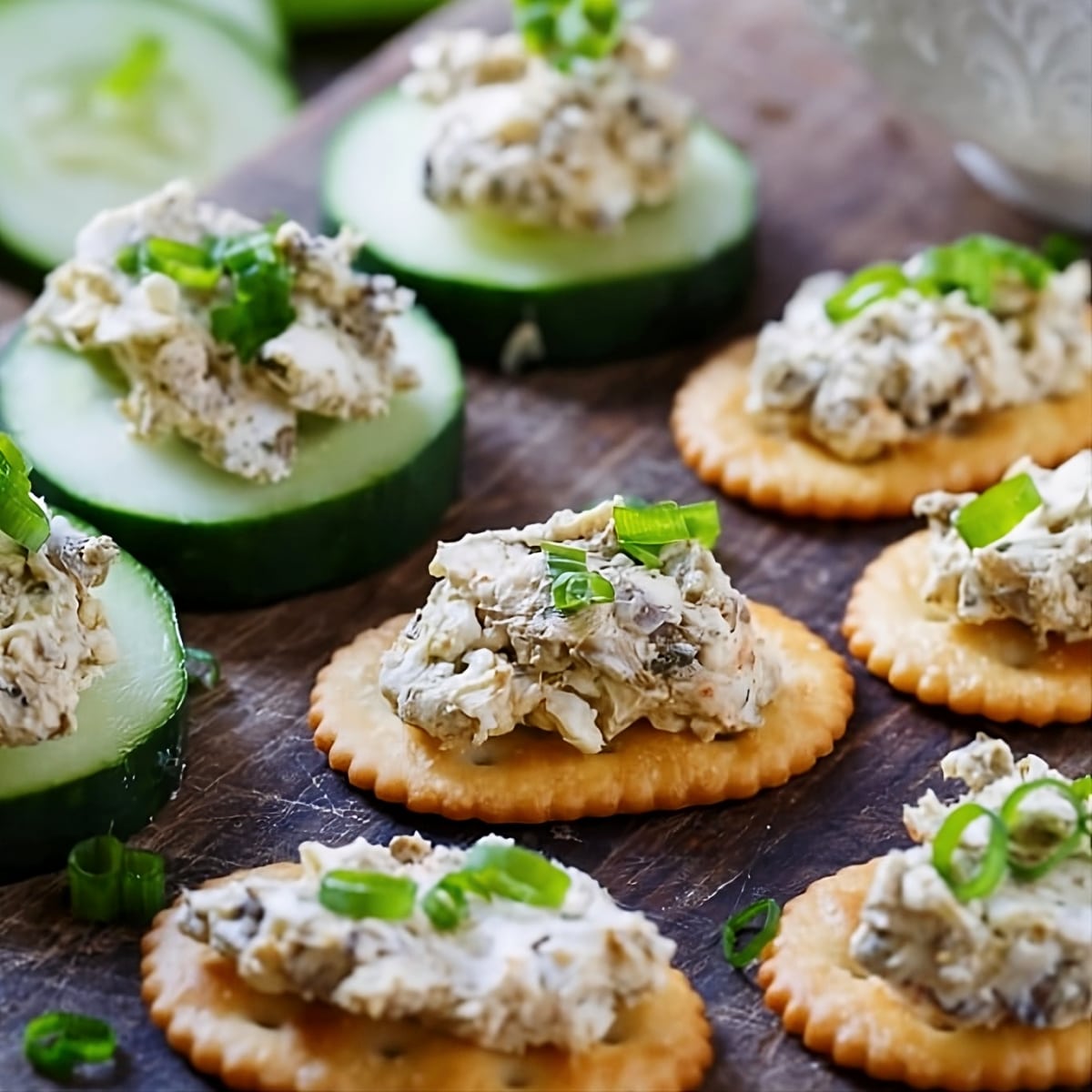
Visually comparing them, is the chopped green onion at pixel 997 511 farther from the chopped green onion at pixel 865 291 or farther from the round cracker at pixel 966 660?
the chopped green onion at pixel 865 291

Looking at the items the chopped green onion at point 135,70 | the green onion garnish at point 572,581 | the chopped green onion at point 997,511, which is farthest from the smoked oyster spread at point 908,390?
the chopped green onion at point 135,70

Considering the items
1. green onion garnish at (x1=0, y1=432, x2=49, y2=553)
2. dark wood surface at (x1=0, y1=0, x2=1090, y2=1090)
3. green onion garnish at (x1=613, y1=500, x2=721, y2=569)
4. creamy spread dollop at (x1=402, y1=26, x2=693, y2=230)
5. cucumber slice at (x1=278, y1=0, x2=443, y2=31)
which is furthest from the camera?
cucumber slice at (x1=278, y1=0, x2=443, y2=31)

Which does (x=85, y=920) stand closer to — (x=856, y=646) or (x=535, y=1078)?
(x=535, y=1078)

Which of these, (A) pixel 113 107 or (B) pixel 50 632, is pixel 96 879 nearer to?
(B) pixel 50 632

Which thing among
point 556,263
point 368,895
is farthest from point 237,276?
point 368,895

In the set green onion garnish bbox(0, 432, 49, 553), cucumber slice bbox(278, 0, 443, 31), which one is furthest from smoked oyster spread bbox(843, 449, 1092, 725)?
cucumber slice bbox(278, 0, 443, 31)

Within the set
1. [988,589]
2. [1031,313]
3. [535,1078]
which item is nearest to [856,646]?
[988,589]

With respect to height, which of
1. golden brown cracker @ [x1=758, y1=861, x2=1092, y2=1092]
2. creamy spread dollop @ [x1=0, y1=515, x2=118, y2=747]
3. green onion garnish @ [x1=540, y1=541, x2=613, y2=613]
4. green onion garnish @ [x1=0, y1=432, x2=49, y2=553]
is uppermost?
green onion garnish @ [x1=0, y1=432, x2=49, y2=553]

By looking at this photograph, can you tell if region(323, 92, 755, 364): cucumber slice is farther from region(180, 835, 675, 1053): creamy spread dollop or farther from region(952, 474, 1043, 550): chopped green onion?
region(180, 835, 675, 1053): creamy spread dollop
